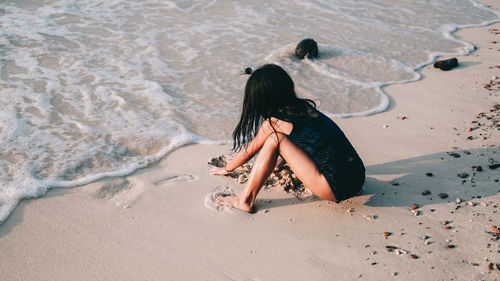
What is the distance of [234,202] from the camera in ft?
9.66

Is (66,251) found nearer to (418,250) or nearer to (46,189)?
(46,189)

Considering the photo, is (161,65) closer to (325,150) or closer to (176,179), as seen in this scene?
(176,179)

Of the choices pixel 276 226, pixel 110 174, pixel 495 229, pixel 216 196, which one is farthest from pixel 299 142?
pixel 110 174

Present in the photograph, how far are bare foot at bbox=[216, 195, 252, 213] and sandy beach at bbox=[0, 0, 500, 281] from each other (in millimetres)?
57

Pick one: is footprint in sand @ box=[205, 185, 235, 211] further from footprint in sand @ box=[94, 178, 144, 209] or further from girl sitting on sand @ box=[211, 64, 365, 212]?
footprint in sand @ box=[94, 178, 144, 209]

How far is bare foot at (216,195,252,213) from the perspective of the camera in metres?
2.91

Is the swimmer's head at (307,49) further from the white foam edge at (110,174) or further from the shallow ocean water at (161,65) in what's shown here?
the white foam edge at (110,174)

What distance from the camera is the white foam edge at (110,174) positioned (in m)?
2.99

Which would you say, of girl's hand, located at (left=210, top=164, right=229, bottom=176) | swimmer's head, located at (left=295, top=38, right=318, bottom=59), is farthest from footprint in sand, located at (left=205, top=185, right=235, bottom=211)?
swimmer's head, located at (left=295, top=38, right=318, bottom=59)

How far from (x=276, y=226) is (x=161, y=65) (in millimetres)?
3663

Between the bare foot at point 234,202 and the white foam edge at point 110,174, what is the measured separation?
3.05 ft

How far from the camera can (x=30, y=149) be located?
368cm

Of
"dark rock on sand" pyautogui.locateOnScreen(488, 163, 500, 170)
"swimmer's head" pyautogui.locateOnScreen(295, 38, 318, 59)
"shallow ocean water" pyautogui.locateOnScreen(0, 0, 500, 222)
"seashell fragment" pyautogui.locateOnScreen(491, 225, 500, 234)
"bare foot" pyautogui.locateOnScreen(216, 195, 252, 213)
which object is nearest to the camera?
"seashell fragment" pyautogui.locateOnScreen(491, 225, 500, 234)

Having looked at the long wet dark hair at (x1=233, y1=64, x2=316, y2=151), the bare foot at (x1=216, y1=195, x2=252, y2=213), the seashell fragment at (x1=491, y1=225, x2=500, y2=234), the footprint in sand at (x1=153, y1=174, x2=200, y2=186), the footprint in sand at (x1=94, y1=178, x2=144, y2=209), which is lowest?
the footprint in sand at (x1=94, y1=178, x2=144, y2=209)
